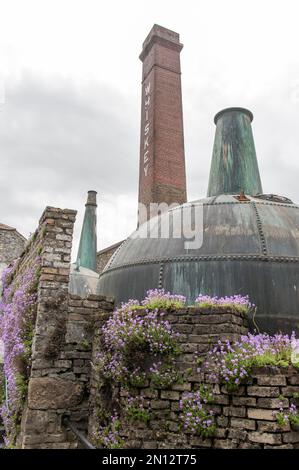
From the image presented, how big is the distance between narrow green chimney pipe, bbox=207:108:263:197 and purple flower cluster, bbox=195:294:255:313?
9.83 feet

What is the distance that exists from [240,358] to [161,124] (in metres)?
15.2

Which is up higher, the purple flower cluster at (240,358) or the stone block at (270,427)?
the purple flower cluster at (240,358)

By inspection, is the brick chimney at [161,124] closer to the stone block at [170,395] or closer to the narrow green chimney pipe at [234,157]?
the narrow green chimney pipe at [234,157]

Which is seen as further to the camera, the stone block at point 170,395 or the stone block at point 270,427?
the stone block at point 170,395

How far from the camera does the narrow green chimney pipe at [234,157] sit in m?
7.41

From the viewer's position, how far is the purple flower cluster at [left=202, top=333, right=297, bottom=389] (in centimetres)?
342

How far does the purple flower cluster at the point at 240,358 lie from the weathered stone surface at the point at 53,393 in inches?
73.3

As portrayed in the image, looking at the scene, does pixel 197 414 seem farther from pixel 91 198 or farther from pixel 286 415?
pixel 91 198

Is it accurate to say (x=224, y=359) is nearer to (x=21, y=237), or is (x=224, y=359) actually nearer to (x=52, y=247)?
(x=52, y=247)

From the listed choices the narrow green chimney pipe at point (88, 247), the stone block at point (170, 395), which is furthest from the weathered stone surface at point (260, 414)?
the narrow green chimney pipe at point (88, 247)

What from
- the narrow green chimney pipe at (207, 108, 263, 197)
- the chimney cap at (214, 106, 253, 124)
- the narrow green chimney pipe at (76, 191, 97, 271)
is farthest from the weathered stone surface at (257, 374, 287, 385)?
the narrow green chimney pipe at (76, 191, 97, 271)

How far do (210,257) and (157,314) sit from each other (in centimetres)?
136

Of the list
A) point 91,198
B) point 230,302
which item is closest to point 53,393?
point 230,302

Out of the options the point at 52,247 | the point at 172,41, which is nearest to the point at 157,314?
the point at 52,247
